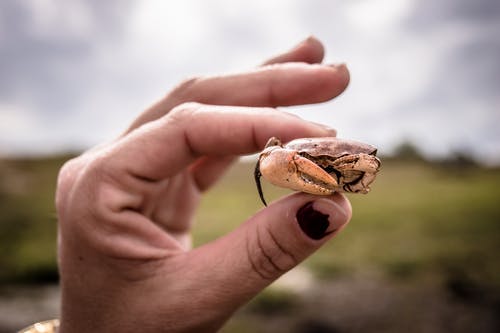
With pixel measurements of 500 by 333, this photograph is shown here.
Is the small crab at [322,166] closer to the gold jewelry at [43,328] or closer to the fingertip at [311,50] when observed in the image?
the fingertip at [311,50]

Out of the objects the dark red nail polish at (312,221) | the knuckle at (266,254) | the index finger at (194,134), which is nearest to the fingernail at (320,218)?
the dark red nail polish at (312,221)

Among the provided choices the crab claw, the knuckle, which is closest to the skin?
the knuckle

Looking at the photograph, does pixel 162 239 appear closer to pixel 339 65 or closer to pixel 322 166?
pixel 322 166

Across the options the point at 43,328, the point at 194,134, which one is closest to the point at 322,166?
the point at 194,134

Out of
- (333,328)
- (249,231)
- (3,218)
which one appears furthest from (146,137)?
(3,218)

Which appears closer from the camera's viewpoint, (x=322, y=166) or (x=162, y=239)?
(x=322, y=166)
